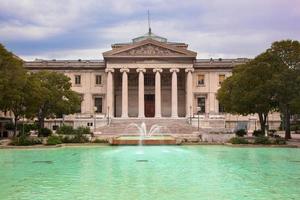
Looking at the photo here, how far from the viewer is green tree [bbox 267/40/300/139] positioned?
1716 inches

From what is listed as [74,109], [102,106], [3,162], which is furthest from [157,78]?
[3,162]

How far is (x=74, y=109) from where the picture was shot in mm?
64562

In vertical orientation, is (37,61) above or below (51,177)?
above

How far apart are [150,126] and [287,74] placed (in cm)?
2935

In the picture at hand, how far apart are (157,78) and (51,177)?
59461 millimetres

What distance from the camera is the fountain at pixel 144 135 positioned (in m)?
41.3

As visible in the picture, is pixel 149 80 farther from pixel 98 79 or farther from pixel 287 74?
pixel 287 74

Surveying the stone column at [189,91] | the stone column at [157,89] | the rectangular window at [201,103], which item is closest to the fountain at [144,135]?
the stone column at [157,89]

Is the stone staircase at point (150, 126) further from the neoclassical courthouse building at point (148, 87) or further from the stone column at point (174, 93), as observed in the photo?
the neoclassical courthouse building at point (148, 87)

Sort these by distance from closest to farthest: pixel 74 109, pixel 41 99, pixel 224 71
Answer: pixel 41 99 → pixel 74 109 → pixel 224 71

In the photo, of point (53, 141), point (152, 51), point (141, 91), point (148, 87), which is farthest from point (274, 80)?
point (148, 87)

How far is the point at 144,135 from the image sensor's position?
58469 millimetres

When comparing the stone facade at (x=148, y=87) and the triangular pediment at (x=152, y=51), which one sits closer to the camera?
the triangular pediment at (x=152, y=51)

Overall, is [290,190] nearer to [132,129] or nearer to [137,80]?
[132,129]
